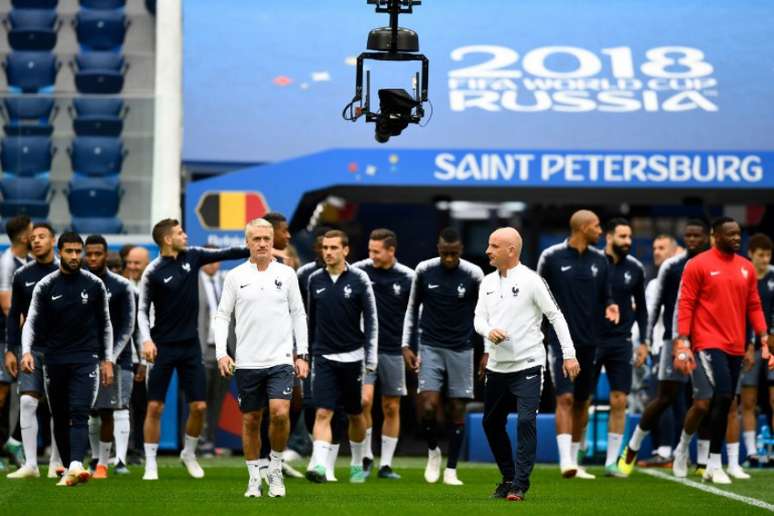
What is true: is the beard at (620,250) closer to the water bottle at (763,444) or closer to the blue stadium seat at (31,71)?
the water bottle at (763,444)

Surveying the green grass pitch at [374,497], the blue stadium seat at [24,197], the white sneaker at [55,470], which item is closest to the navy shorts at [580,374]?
the green grass pitch at [374,497]

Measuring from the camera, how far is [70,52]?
72.2ft

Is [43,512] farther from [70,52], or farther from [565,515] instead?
[70,52]

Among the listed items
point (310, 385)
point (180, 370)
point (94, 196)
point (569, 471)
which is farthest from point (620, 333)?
point (94, 196)

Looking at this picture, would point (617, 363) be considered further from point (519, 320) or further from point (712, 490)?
point (519, 320)

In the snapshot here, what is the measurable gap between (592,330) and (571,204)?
7.54 metres

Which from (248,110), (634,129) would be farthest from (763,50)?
(248,110)

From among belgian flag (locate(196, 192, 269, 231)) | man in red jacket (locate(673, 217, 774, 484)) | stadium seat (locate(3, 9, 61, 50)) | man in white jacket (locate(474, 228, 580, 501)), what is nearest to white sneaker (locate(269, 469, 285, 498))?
man in white jacket (locate(474, 228, 580, 501))

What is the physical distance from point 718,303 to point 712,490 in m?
1.54

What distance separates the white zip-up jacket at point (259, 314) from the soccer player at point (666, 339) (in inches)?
157

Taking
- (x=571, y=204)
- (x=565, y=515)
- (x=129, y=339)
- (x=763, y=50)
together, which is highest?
(x=763, y=50)

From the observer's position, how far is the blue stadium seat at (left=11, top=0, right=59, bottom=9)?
73.5 feet

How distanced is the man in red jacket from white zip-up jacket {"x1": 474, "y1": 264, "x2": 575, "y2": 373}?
1948 mm

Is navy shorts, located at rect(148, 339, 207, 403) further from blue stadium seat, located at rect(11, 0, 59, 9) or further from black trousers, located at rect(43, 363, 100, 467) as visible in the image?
blue stadium seat, located at rect(11, 0, 59, 9)
